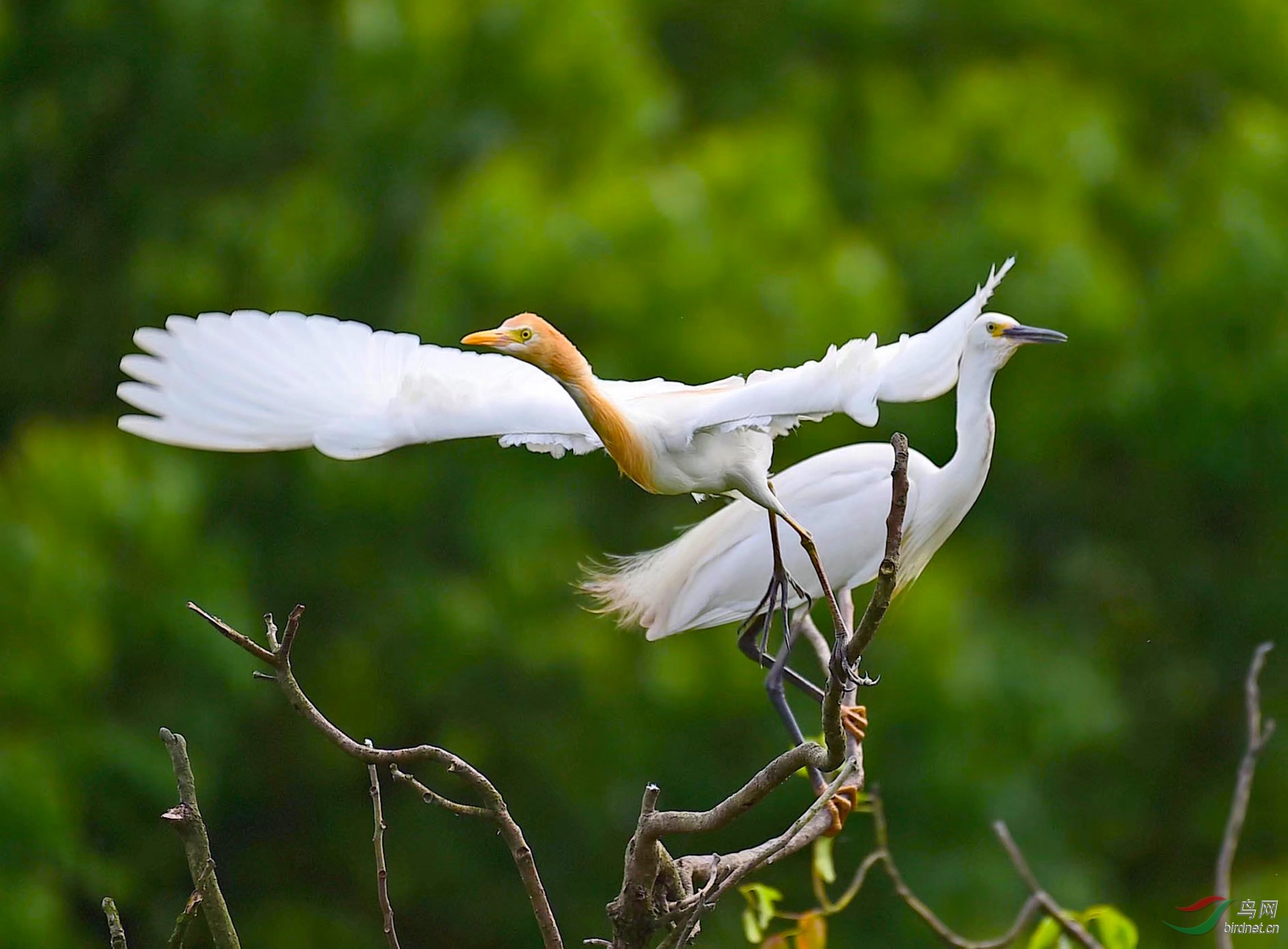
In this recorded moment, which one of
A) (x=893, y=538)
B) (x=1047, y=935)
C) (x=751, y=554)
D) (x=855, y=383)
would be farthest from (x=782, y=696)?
(x=893, y=538)

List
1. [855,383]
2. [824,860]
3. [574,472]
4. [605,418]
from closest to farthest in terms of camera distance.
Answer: [855,383] → [605,418] → [824,860] → [574,472]

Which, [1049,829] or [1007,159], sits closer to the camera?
[1049,829]

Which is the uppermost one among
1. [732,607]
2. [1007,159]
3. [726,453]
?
[1007,159]

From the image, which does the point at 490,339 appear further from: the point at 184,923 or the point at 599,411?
the point at 184,923

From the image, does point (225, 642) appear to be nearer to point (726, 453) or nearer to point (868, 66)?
point (726, 453)

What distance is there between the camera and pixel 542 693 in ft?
18.0

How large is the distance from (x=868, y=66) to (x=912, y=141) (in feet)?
3.33

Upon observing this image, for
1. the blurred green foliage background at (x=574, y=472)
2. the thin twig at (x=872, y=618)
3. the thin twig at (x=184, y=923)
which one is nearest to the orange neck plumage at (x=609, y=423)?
the thin twig at (x=872, y=618)

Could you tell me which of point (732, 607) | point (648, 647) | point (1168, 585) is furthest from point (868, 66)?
point (732, 607)

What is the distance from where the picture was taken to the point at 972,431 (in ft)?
9.12

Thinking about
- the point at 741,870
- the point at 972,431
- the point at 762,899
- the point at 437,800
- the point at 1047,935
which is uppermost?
the point at 972,431

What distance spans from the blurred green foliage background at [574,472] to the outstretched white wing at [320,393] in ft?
7.70

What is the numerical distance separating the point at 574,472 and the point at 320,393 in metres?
2.86

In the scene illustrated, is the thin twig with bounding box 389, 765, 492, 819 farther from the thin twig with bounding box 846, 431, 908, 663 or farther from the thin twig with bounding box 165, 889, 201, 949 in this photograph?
the thin twig with bounding box 846, 431, 908, 663
